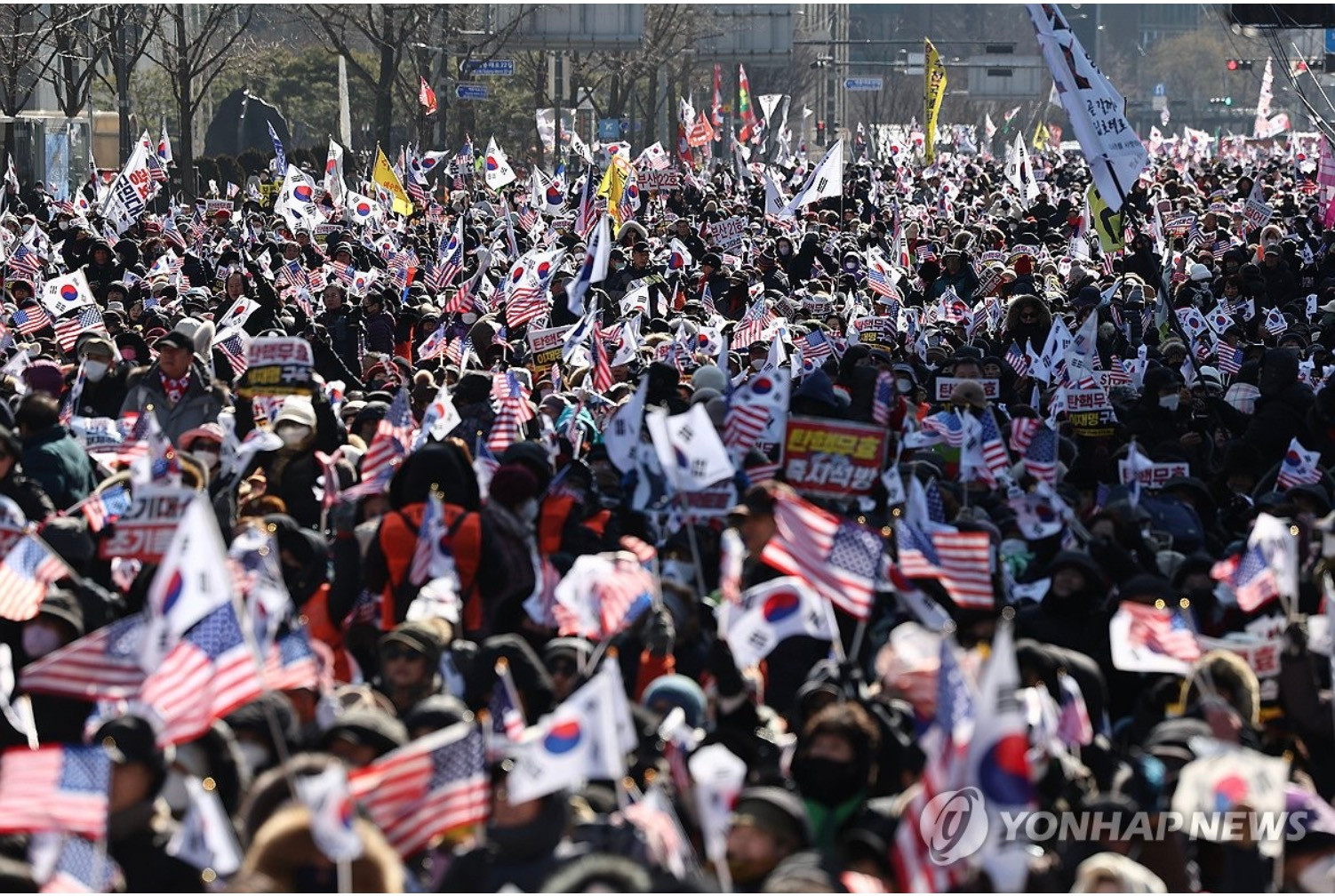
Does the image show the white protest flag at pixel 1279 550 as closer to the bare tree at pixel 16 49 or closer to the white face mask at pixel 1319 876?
the white face mask at pixel 1319 876

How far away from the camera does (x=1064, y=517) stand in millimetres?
10258

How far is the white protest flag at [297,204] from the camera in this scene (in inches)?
1029

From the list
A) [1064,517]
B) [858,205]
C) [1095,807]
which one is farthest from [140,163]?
[1095,807]

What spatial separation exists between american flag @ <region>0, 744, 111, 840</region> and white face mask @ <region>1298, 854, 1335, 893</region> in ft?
9.75

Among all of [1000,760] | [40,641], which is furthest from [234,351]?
[1000,760]

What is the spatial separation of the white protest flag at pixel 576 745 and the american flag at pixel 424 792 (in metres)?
0.11

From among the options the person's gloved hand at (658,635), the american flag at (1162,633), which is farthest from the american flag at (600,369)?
the american flag at (1162,633)

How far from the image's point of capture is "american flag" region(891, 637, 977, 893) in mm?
5590

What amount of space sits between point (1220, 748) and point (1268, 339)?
35.8 feet

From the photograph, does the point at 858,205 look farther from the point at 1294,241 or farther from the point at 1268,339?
the point at 1268,339

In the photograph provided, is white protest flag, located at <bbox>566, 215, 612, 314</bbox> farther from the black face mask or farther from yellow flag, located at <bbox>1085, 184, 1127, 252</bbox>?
the black face mask

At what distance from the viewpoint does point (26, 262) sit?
20.2 metres

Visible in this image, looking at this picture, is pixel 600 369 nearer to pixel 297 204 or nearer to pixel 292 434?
pixel 292 434

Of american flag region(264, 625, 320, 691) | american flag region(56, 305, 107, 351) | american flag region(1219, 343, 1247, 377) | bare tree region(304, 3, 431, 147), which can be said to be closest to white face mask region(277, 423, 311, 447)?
american flag region(264, 625, 320, 691)
